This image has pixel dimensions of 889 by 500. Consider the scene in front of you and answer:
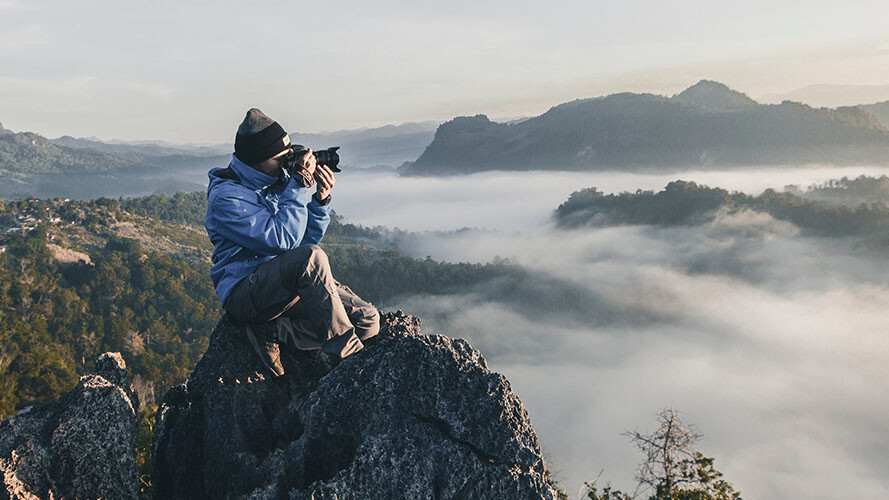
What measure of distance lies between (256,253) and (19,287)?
66.2m

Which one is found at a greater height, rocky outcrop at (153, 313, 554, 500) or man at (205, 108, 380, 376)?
man at (205, 108, 380, 376)

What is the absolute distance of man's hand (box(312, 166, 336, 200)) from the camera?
5.98m

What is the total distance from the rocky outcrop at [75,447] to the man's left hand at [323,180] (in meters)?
2.89

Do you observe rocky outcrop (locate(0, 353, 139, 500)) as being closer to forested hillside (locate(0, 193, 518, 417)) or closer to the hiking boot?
the hiking boot

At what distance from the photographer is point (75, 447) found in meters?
5.12

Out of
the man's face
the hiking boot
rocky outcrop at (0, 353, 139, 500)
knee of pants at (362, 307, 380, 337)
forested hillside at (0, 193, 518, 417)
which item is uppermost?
the man's face

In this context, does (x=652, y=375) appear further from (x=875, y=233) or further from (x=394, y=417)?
(x=394, y=417)

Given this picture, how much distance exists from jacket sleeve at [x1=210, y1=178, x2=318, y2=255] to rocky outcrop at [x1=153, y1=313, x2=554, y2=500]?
1.32m

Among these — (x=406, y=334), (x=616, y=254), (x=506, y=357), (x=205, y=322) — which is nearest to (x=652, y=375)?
(x=506, y=357)

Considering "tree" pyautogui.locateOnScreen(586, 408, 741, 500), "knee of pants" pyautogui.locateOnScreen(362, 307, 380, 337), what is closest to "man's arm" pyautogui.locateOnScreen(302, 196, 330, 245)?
"knee of pants" pyautogui.locateOnScreen(362, 307, 380, 337)

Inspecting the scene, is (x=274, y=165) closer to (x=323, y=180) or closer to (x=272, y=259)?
(x=323, y=180)

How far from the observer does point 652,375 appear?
13525 cm

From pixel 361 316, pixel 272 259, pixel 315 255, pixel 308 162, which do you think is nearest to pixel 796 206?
pixel 361 316

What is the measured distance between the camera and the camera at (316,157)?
5621 mm
